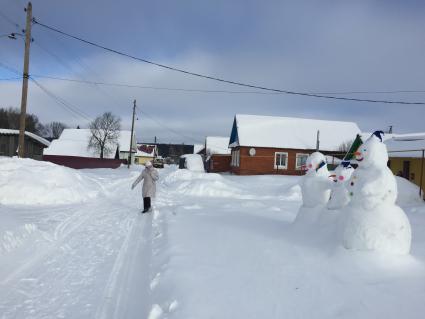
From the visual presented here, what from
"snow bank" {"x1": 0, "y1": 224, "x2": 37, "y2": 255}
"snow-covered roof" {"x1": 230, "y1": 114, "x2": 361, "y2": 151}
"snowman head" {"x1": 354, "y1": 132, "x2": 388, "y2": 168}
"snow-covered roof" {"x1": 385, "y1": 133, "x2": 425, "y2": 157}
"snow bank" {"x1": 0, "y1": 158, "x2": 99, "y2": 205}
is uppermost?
"snow-covered roof" {"x1": 230, "y1": 114, "x2": 361, "y2": 151}

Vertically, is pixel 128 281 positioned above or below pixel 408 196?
below

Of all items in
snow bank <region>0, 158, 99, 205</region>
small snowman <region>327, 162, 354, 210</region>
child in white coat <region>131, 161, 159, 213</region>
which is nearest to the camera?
small snowman <region>327, 162, 354, 210</region>

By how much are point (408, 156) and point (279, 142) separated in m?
13.3

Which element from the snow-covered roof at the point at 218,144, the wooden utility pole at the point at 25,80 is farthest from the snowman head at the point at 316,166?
the snow-covered roof at the point at 218,144

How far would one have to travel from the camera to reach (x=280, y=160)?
100 ft

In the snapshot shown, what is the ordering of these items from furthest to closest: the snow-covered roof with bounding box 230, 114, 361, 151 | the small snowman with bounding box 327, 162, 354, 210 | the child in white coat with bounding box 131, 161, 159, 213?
1. the snow-covered roof with bounding box 230, 114, 361, 151
2. the child in white coat with bounding box 131, 161, 159, 213
3. the small snowman with bounding box 327, 162, 354, 210

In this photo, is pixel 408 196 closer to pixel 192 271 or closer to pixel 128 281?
pixel 192 271

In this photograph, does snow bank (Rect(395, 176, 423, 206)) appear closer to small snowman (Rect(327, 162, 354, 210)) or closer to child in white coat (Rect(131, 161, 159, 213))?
small snowman (Rect(327, 162, 354, 210))

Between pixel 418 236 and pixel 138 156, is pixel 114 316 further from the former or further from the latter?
pixel 138 156

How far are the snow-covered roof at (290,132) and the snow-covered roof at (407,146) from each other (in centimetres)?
1151

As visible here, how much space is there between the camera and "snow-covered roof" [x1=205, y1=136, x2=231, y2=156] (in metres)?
68.0

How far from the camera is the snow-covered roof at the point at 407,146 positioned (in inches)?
685

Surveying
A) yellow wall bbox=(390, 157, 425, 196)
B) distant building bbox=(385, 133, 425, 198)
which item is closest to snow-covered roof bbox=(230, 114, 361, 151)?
yellow wall bbox=(390, 157, 425, 196)

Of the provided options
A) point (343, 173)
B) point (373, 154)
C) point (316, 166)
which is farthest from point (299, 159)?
point (373, 154)
